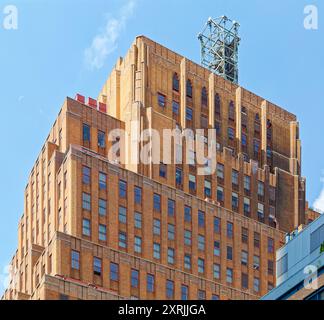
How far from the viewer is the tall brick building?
146750 millimetres

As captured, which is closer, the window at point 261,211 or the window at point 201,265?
the window at point 201,265

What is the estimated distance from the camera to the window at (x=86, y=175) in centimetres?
14925

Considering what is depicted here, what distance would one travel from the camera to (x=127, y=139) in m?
156

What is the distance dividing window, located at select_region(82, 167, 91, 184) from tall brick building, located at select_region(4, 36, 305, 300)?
0.11m

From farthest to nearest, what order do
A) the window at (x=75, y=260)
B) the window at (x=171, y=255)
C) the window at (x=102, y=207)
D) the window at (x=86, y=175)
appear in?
the window at (x=171, y=255), the window at (x=86, y=175), the window at (x=102, y=207), the window at (x=75, y=260)

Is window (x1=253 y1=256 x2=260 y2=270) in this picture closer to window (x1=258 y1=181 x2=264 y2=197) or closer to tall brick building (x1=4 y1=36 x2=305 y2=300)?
tall brick building (x1=4 y1=36 x2=305 y2=300)

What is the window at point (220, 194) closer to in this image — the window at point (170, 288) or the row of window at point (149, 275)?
the row of window at point (149, 275)

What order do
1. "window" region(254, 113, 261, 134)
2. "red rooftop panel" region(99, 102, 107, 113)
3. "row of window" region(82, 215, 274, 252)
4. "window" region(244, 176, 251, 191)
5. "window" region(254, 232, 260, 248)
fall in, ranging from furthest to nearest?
"window" region(254, 113, 261, 134) → "window" region(244, 176, 251, 191) → "red rooftop panel" region(99, 102, 107, 113) → "window" region(254, 232, 260, 248) → "row of window" region(82, 215, 274, 252)

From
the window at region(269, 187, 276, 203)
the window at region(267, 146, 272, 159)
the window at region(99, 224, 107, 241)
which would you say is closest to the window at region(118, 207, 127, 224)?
the window at region(99, 224, 107, 241)

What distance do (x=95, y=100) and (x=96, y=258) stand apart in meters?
25.7

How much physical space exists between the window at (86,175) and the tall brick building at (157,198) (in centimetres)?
11

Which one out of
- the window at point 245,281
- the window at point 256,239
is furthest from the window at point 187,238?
the window at point 256,239

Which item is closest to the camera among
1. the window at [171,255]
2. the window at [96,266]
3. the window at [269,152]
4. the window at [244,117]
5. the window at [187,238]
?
the window at [96,266]
